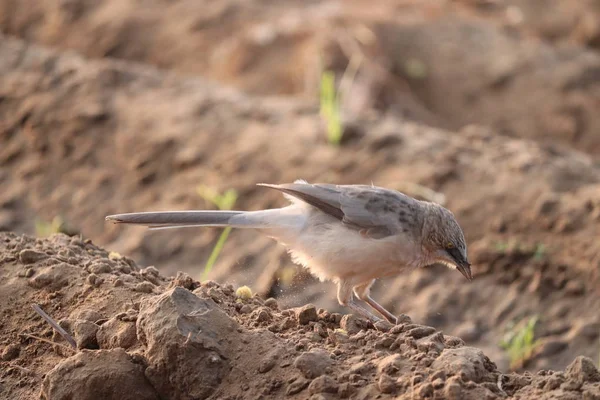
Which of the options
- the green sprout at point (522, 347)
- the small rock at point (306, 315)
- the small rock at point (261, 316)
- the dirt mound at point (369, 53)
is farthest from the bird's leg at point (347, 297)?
the dirt mound at point (369, 53)

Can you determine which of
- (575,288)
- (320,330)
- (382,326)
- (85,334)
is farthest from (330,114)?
(85,334)

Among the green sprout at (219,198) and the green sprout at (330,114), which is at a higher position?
the green sprout at (330,114)

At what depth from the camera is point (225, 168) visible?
9.64m

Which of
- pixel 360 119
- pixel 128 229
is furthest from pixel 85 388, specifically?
pixel 360 119

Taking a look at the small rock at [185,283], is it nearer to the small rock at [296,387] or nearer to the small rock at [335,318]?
the small rock at [335,318]

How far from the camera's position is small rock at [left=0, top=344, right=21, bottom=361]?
4.77 m

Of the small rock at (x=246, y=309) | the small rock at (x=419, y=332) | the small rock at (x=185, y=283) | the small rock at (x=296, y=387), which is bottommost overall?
the small rock at (x=246, y=309)

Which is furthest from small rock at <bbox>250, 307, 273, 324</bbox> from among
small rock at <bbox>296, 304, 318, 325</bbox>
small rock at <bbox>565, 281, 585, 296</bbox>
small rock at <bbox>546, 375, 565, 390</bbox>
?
small rock at <bbox>565, 281, 585, 296</bbox>

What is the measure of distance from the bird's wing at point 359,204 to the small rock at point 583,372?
1765 mm

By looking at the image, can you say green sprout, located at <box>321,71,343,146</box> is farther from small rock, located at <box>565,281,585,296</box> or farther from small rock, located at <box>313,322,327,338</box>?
small rock, located at <box>313,322,327,338</box>

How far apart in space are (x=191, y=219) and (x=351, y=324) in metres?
1.30

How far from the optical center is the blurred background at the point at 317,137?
27.0 ft

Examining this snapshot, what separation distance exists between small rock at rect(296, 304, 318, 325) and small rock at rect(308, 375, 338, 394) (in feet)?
2.26

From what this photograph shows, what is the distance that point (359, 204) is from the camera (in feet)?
18.9
